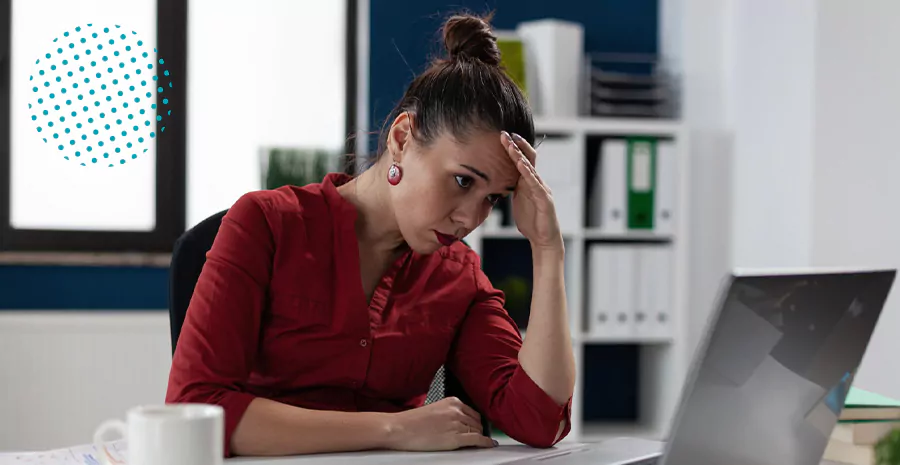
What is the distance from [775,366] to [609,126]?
218 centimetres

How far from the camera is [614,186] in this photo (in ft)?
9.64

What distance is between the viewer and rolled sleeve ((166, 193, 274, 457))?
1113mm

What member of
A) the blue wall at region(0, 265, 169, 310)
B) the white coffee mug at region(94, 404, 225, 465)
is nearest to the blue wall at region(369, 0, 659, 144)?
the blue wall at region(0, 265, 169, 310)

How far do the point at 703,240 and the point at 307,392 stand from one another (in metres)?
2.17

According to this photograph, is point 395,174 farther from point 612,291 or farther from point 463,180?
point 612,291

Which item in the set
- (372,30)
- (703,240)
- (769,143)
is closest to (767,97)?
(769,143)

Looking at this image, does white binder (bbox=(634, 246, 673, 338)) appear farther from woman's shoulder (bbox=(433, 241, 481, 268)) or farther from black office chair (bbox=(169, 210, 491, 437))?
black office chair (bbox=(169, 210, 491, 437))

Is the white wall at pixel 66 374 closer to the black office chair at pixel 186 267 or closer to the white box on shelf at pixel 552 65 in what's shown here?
the white box on shelf at pixel 552 65

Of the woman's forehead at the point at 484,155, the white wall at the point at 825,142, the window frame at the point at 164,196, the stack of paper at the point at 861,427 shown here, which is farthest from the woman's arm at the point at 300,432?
the window frame at the point at 164,196

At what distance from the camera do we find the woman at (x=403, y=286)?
3.87ft

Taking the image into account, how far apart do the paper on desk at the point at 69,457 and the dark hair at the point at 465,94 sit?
57 centimetres

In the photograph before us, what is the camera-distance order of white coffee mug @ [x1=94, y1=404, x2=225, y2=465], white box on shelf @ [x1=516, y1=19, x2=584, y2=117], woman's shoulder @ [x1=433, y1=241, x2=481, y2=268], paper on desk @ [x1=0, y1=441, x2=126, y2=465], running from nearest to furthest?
white coffee mug @ [x1=94, y1=404, x2=225, y2=465]
paper on desk @ [x1=0, y1=441, x2=126, y2=465]
woman's shoulder @ [x1=433, y1=241, x2=481, y2=268]
white box on shelf @ [x1=516, y1=19, x2=584, y2=117]

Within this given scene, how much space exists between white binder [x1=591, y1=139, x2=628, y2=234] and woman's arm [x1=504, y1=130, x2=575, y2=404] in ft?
5.49

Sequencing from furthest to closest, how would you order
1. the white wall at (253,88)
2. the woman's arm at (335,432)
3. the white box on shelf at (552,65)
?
the white wall at (253,88), the white box on shelf at (552,65), the woman's arm at (335,432)
